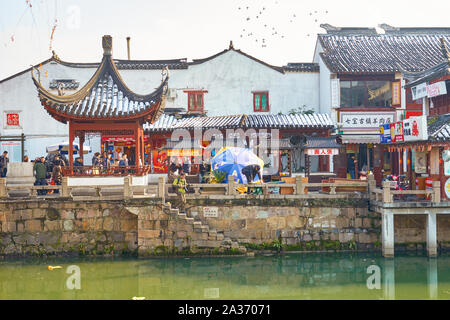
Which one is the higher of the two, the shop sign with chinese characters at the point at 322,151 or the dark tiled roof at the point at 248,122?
the dark tiled roof at the point at 248,122

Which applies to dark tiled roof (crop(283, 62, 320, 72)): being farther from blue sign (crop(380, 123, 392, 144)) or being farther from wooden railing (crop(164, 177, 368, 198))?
wooden railing (crop(164, 177, 368, 198))

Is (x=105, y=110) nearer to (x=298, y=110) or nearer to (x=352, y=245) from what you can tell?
(x=352, y=245)

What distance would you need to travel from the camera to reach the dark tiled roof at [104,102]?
57.8 feet

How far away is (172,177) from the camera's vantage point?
20.0 metres

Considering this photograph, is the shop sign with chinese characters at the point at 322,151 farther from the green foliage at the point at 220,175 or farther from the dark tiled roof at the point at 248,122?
the green foliage at the point at 220,175

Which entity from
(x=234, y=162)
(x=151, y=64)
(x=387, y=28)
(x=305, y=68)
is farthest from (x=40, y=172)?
(x=387, y=28)

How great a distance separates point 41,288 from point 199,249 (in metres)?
4.96

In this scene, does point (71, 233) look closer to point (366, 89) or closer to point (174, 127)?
point (174, 127)

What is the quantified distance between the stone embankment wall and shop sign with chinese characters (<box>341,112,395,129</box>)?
28.7 ft

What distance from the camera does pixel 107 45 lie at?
63.6ft

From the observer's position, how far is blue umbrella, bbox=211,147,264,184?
18.8m

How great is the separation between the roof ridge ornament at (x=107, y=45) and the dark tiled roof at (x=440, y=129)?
11664 mm

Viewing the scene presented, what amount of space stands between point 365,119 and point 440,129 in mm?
9073

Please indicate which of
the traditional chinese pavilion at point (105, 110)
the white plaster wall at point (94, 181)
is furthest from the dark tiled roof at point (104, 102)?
the white plaster wall at point (94, 181)
